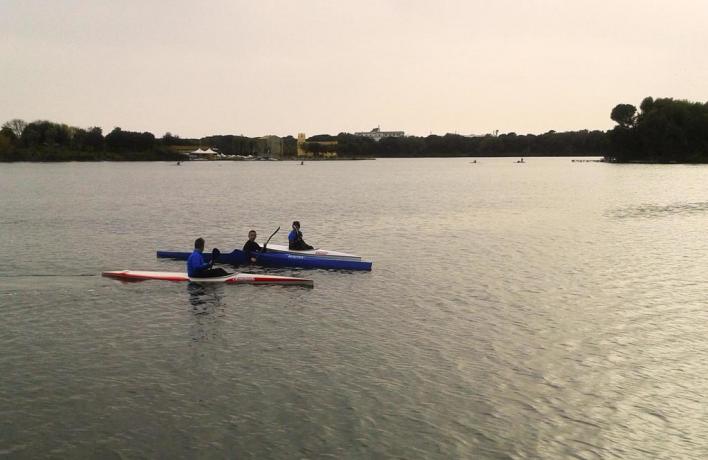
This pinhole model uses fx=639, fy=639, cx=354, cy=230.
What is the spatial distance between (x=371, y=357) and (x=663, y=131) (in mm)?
157258

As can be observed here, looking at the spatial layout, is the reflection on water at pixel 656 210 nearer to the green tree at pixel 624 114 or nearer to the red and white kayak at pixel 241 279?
the red and white kayak at pixel 241 279

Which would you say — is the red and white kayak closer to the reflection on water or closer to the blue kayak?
the blue kayak

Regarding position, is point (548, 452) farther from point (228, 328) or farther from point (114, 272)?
point (114, 272)

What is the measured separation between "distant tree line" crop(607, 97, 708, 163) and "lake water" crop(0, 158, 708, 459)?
428 ft

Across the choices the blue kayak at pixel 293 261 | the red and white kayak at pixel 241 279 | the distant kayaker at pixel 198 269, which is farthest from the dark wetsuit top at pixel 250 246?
the distant kayaker at pixel 198 269

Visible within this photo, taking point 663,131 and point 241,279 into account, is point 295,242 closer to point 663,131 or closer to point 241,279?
point 241,279

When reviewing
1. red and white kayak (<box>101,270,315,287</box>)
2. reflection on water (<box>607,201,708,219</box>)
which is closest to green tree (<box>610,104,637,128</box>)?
reflection on water (<box>607,201,708,219</box>)

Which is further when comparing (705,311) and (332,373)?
(705,311)

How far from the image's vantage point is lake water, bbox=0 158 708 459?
1266 cm

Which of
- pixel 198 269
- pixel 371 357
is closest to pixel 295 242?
pixel 198 269

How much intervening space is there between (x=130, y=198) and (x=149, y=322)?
58.3 metres

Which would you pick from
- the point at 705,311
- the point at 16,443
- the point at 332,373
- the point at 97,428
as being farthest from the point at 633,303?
the point at 16,443

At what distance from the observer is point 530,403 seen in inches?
561

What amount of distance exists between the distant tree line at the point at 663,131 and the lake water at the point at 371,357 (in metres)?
131
